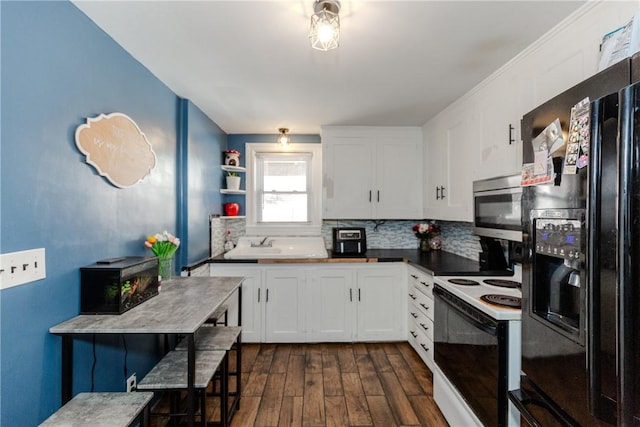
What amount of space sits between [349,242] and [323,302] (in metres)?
0.68

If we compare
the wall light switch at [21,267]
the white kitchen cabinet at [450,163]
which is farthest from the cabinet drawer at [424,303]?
the wall light switch at [21,267]

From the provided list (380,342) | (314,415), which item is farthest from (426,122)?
(314,415)

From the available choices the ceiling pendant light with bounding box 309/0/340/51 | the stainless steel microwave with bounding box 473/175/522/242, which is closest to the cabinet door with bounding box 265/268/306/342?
the stainless steel microwave with bounding box 473/175/522/242

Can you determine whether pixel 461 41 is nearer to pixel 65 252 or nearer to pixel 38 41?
pixel 38 41

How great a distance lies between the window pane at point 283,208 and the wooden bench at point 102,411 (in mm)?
2473

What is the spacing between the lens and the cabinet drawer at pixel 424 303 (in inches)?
91.7

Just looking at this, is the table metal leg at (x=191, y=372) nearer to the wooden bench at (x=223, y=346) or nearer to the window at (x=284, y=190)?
the wooden bench at (x=223, y=346)

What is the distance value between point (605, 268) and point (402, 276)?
230cm

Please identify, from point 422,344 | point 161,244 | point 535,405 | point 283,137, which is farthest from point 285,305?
point 535,405

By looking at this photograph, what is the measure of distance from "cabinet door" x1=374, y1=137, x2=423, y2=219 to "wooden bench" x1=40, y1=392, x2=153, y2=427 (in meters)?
2.58

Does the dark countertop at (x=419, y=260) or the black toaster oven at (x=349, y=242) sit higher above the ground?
the black toaster oven at (x=349, y=242)

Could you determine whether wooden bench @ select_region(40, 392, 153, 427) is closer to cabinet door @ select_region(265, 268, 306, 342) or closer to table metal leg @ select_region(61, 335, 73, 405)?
table metal leg @ select_region(61, 335, 73, 405)

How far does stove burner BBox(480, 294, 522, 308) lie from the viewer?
145 cm

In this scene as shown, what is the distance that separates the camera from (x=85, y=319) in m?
1.30
